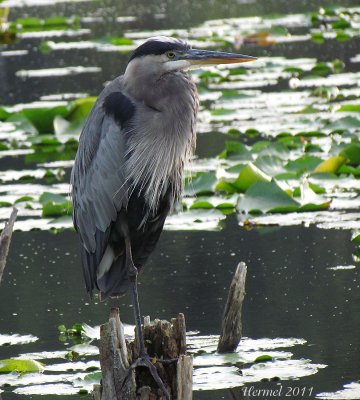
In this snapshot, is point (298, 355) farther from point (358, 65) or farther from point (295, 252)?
point (358, 65)

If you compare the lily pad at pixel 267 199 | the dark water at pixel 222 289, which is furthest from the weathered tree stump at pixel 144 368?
the lily pad at pixel 267 199

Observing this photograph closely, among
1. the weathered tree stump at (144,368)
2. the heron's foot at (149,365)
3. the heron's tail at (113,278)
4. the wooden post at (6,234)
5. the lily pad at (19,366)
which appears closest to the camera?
the weathered tree stump at (144,368)

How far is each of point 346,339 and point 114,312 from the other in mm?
1586

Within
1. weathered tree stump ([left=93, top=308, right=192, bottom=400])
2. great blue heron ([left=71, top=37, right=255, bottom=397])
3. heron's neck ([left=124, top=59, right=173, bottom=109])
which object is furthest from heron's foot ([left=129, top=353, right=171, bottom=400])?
heron's neck ([left=124, top=59, right=173, bottom=109])

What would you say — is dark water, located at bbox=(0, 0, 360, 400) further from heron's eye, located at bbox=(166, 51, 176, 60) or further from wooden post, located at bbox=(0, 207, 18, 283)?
heron's eye, located at bbox=(166, 51, 176, 60)

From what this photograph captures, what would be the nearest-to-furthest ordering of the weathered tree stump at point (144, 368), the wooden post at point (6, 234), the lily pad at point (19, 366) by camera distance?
the weathered tree stump at point (144, 368) → the wooden post at point (6, 234) → the lily pad at point (19, 366)

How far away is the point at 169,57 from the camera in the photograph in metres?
5.06

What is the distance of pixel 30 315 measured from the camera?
646cm

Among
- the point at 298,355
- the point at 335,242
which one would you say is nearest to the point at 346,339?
the point at 298,355

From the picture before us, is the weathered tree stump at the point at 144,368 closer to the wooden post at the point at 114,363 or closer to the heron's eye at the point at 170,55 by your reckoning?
the wooden post at the point at 114,363

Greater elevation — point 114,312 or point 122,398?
point 114,312

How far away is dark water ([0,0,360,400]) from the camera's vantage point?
5.82 m

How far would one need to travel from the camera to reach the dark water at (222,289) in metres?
5.82

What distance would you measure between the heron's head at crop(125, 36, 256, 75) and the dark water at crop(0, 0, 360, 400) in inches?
55.8
